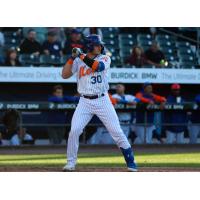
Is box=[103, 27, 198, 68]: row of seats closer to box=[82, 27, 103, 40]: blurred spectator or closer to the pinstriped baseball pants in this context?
box=[82, 27, 103, 40]: blurred spectator

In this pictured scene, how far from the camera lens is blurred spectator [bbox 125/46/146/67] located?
1686 centimetres

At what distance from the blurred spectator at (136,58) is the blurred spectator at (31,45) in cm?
220

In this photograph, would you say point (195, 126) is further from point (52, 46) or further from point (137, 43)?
point (52, 46)

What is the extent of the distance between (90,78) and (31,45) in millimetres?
7732

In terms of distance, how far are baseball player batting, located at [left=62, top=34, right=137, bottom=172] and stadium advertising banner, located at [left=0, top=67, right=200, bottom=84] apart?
699 centimetres

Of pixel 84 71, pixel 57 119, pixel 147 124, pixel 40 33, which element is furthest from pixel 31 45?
pixel 84 71

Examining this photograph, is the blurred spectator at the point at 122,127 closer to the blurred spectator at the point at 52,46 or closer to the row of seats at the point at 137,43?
the row of seats at the point at 137,43

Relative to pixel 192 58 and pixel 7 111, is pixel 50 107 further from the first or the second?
pixel 192 58

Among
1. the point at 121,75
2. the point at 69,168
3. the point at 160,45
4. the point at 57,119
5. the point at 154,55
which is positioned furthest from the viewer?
the point at 160,45

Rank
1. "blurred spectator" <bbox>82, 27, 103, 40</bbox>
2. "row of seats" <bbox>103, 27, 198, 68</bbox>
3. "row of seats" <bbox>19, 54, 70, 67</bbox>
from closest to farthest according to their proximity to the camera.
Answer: "row of seats" <bbox>19, 54, 70, 67</bbox>, "blurred spectator" <bbox>82, 27, 103, 40</bbox>, "row of seats" <bbox>103, 27, 198, 68</bbox>

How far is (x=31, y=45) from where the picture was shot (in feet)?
54.6

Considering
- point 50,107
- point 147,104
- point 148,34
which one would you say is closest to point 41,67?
point 50,107

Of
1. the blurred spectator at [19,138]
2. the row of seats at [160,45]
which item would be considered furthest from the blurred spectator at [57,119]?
the row of seats at [160,45]

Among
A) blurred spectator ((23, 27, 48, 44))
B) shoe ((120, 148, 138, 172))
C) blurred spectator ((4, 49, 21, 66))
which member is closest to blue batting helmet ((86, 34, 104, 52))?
shoe ((120, 148, 138, 172))
